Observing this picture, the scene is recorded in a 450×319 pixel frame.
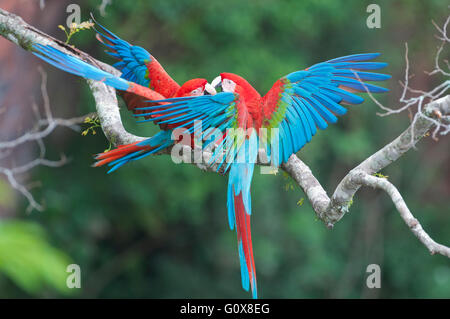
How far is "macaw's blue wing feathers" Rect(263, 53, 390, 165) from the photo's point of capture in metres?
1.94

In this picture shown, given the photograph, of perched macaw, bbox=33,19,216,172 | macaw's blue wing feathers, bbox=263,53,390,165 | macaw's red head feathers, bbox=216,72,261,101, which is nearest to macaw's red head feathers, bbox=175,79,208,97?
perched macaw, bbox=33,19,216,172

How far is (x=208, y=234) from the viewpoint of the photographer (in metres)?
5.36

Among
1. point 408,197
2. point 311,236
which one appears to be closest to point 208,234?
point 311,236

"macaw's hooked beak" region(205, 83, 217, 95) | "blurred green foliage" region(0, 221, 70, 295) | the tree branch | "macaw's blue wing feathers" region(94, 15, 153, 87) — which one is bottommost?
"blurred green foliage" region(0, 221, 70, 295)

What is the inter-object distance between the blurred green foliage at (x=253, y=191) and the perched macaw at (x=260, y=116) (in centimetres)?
251

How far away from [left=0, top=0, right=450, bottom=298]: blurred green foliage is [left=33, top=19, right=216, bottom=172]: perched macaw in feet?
6.82

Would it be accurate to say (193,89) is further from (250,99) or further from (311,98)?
(311,98)

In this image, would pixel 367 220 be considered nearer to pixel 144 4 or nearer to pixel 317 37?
pixel 317 37

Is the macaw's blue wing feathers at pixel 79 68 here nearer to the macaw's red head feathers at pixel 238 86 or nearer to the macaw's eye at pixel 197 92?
the macaw's eye at pixel 197 92

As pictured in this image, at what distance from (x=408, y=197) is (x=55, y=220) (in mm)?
3554

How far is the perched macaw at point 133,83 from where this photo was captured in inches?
71.2

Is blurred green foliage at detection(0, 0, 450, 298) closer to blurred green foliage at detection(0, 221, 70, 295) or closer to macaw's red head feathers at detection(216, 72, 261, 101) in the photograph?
macaw's red head feathers at detection(216, 72, 261, 101)

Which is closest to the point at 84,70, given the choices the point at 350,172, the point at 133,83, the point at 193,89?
the point at 133,83

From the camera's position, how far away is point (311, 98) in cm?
199
